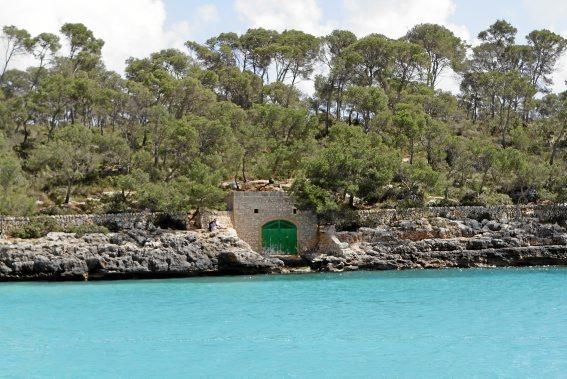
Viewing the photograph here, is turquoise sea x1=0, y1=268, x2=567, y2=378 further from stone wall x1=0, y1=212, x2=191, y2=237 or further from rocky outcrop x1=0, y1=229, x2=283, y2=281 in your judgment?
stone wall x1=0, y1=212, x2=191, y2=237

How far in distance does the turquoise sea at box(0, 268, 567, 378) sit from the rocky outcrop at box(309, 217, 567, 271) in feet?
23.1

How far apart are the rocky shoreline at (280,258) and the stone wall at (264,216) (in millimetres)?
1493

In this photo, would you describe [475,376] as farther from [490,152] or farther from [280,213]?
[490,152]

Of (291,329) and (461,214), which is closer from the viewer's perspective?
(291,329)

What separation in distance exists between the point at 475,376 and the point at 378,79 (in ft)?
181

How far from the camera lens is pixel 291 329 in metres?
22.9

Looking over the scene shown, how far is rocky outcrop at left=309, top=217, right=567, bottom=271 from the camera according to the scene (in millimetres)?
43406

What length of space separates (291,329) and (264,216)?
2290 cm

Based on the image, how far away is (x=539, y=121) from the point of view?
65000 mm

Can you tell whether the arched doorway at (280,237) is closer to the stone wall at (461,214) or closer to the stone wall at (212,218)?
the stone wall at (212,218)

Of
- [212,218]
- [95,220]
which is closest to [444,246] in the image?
[212,218]

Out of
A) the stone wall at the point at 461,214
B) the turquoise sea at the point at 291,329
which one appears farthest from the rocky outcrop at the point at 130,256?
the stone wall at the point at 461,214

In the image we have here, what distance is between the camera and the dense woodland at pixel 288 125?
47719 mm

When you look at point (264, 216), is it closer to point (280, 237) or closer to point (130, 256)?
point (280, 237)
